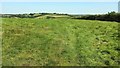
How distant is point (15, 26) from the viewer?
28.0 meters

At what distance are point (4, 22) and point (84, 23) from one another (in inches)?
339

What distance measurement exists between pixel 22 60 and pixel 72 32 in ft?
27.3

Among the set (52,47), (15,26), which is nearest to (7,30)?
(15,26)

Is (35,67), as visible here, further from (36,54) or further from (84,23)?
(84,23)

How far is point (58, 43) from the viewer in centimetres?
2405

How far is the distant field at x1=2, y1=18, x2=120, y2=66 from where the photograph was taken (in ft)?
68.9

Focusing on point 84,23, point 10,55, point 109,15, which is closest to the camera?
point 10,55

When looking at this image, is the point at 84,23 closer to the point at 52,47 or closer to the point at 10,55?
the point at 52,47

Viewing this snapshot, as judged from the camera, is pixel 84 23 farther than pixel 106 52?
Yes

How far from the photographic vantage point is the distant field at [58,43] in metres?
21.0

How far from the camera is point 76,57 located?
2161 cm

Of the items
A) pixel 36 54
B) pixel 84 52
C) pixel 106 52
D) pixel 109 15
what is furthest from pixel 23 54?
pixel 109 15

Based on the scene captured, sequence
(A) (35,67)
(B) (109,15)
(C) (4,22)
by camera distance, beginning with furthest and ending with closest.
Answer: (B) (109,15) < (C) (4,22) < (A) (35,67)

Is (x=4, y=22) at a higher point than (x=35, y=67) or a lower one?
higher
